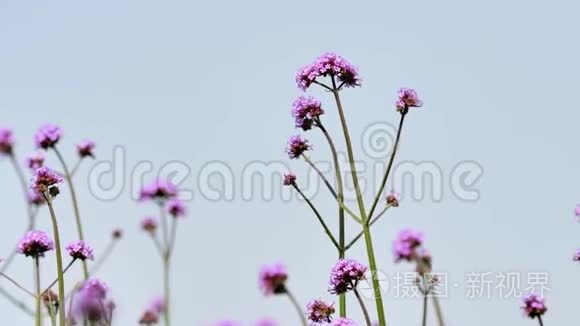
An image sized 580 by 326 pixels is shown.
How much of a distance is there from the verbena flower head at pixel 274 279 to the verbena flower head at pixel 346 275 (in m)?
1.70

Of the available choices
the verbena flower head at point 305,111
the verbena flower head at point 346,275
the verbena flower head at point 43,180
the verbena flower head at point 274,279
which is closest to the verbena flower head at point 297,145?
the verbena flower head at point 305,111

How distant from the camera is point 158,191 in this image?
618 cm

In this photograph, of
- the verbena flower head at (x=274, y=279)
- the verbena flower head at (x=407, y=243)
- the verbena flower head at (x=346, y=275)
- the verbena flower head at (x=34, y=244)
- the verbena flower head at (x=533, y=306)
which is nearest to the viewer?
the verbena flower head at (x=407, y=243)

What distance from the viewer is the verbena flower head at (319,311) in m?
6.13

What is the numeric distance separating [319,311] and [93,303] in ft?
6.48

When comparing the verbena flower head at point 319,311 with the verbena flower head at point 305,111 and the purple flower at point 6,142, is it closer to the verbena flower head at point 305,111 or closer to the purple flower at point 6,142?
the verbena flower head at point 305,111

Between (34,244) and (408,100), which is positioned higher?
(408,100)

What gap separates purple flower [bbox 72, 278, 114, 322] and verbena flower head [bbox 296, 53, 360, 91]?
2565 mm

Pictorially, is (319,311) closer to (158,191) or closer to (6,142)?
(158,191)

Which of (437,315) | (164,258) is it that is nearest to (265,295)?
(437,315)

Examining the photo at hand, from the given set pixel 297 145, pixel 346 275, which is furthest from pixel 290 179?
pixel 346 275

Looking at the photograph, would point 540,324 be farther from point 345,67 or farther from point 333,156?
point 345,67

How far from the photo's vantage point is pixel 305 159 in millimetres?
A: 6797

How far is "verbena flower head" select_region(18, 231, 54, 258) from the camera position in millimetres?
6508
